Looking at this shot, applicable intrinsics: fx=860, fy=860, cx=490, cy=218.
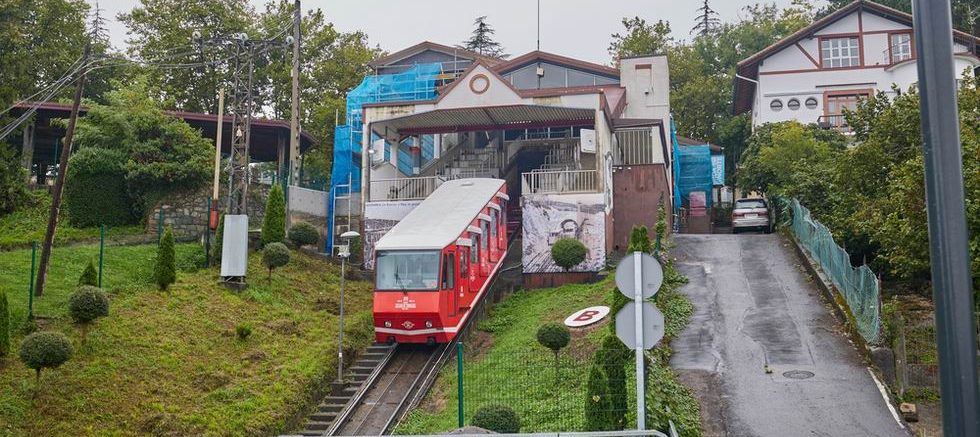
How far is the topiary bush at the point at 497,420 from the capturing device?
47.2 feet

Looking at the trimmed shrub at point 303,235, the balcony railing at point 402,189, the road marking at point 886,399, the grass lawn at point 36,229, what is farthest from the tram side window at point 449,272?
the grass lawn at point 36,229

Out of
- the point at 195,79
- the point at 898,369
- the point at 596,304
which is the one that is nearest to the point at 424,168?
the point at 596,304

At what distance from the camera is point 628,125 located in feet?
107

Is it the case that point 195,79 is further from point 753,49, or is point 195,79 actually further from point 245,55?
point 753,49

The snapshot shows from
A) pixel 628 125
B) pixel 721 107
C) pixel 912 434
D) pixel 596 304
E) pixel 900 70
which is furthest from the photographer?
pixel 721 107

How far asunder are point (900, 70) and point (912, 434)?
108 ft

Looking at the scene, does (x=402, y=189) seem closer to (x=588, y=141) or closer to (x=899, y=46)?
(x=588, y=141)

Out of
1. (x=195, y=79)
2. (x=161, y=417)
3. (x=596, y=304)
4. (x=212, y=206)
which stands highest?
(x=195, y=79)

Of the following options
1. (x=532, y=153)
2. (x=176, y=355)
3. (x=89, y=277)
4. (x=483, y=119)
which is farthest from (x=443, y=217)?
(x=532, y=153)

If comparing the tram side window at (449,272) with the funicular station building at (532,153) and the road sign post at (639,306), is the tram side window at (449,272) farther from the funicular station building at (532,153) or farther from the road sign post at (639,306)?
the road sign post at (639,306)

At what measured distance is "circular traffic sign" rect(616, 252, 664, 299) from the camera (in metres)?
9.48

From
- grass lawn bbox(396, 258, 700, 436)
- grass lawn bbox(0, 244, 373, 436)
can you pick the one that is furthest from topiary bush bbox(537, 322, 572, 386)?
grass lawn bbox(0, 244, 373, 436)

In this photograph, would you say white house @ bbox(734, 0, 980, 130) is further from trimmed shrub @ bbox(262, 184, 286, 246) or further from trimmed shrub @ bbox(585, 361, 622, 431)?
trimmed shrub @ bbox(585, 361, 622, 431)

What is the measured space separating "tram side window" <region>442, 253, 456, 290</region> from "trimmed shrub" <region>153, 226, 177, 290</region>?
7101 mm
